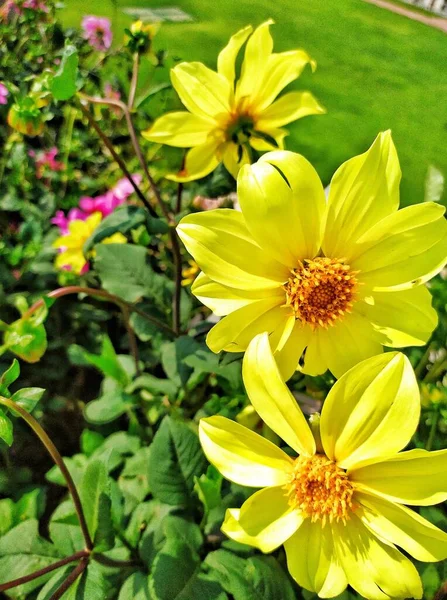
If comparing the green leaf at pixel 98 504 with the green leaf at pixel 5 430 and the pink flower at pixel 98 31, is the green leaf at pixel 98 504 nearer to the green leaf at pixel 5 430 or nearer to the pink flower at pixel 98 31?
the green leaf at pixel 5 430

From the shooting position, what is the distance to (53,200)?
3.97ft

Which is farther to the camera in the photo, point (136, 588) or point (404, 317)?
point (136, 588)

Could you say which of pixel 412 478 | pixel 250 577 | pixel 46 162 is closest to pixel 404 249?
pixel 412 478

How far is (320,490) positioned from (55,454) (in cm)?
25

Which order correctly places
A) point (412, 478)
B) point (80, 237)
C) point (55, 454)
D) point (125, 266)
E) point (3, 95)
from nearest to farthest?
point (412, 478), point (55, 454), point (125, 266), point (80, 237), point (3, 95)

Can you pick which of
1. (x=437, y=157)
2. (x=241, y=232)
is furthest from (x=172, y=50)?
(x=241, y=232)

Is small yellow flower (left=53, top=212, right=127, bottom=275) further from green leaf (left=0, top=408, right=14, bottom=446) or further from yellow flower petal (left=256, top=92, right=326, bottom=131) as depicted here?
green leaf (left=0, top=408, right=14, bottom=446)

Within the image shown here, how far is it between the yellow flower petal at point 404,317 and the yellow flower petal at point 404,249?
13 millimetres

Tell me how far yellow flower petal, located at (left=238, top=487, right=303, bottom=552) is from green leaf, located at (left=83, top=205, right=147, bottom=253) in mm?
397

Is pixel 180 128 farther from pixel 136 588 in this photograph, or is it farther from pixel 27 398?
pixel 136 588

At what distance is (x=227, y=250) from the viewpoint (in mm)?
466

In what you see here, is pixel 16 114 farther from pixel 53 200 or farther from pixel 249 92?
pixel 53 200

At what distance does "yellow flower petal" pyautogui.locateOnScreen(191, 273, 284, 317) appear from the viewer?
47cm

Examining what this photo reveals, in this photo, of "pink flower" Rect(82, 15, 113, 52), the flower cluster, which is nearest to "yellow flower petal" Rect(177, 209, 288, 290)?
the flower cluster
